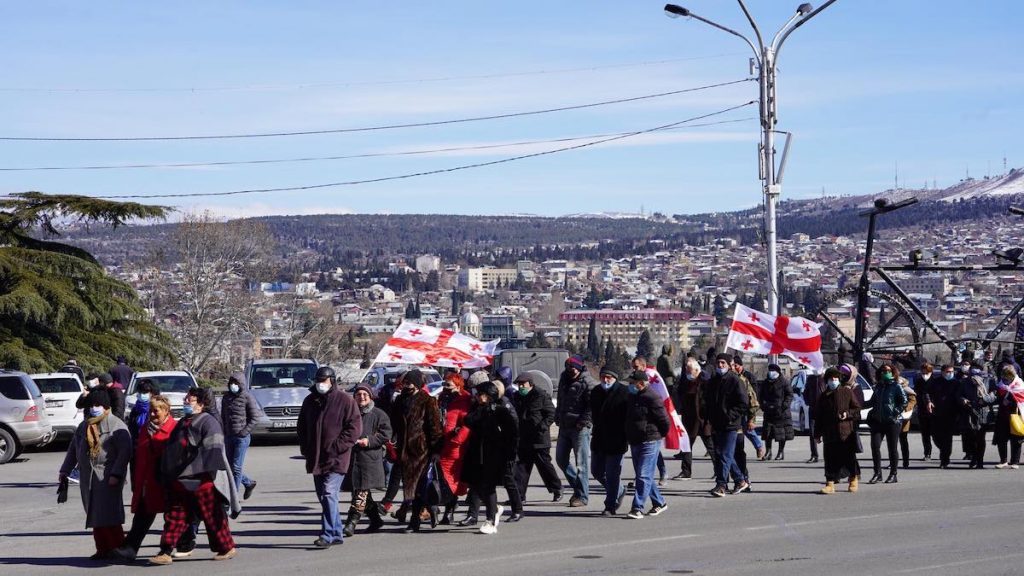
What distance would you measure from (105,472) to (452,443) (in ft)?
11.4

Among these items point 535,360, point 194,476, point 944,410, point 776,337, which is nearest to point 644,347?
point 535,360

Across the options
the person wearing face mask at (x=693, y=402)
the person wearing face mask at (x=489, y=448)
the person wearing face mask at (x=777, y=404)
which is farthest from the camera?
the person wearing face mask at (x=777, y=404)

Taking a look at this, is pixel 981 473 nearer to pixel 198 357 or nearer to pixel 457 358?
pixel 457 358

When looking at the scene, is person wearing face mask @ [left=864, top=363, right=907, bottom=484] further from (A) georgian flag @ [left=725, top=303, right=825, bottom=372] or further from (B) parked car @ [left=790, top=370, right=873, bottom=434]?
(A) georgian flag @ [left=725, top=303, right=825, bottom=372]

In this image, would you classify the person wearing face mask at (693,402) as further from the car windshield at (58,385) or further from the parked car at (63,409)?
the car windshield at (58,385)

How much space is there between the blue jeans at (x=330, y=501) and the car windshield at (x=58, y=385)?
613 inches

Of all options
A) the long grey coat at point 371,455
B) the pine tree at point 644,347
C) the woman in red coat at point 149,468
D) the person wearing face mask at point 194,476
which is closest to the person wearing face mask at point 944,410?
the pine tree at point 644,347

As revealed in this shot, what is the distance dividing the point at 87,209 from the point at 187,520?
108 feet

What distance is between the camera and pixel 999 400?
20.7 m

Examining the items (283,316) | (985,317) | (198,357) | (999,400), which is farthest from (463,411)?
(985,317)

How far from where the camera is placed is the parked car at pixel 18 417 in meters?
23.7

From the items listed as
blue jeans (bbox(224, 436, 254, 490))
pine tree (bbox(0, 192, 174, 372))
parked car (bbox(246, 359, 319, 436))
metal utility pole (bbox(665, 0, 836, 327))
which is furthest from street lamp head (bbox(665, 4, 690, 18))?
pine tree (bbox(0, 192, 174, 372))

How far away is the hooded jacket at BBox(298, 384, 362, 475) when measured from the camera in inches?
491

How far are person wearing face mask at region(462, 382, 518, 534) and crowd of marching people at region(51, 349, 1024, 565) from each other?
0.01 m
